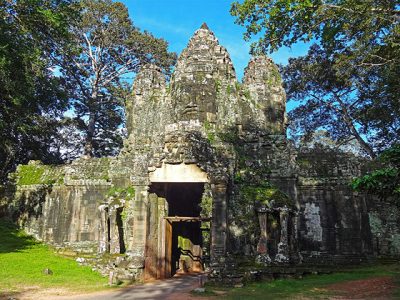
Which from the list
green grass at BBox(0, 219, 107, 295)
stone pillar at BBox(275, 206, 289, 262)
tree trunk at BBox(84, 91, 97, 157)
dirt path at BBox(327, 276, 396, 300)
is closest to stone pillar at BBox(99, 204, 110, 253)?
green grass at BBox(0, 219, 107, 295)

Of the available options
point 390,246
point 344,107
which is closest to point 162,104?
point 390,246

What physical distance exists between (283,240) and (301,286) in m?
2.02

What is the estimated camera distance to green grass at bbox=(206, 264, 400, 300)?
10.3 metres

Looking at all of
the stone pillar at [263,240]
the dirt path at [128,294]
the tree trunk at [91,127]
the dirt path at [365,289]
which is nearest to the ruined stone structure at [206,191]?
the stone pillar at [263,240]

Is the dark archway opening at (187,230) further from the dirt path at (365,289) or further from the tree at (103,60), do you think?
the tree at (103,60)

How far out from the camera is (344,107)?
28500mm

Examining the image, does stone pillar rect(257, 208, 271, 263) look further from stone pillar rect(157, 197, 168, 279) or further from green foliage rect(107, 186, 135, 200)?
green foliage rect(107, 186, 135, 200)

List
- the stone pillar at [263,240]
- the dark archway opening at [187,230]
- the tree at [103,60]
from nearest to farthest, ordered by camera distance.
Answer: the stone pillar at [263,240] → the dark archway opening at [187,230] → the tree at [103,60]

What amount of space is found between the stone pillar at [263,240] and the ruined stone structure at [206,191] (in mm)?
35

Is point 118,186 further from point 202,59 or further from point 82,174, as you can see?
point 202,59

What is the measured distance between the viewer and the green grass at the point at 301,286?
10277mm

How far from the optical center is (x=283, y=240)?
13.5m

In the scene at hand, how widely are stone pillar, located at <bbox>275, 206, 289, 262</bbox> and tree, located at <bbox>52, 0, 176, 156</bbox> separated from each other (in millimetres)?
21897

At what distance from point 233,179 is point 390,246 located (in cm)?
779
